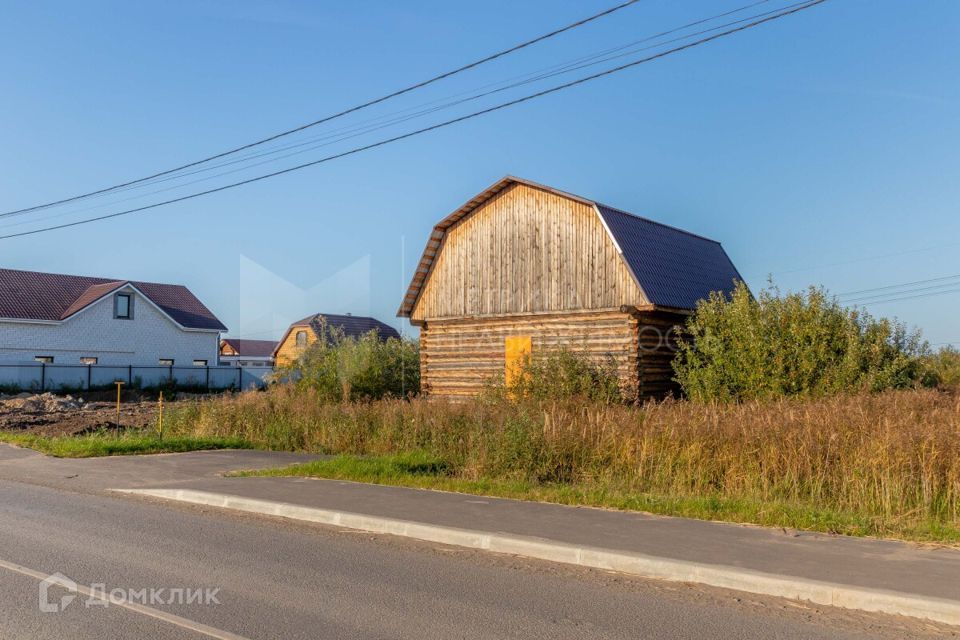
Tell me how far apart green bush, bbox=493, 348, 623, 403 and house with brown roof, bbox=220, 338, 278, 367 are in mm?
72420

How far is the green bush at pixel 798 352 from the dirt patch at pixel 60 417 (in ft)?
51.6

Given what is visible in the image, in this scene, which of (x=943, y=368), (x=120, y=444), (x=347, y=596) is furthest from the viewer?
(x=943, y=368)

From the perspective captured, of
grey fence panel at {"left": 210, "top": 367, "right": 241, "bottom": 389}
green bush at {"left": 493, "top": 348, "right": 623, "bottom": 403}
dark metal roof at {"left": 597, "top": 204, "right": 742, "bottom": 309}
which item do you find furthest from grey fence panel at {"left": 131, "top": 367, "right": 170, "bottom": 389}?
dark metal roof at {"left": 597, "top": 204, "right": 742, "bottom": 309}

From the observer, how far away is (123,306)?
51.2 m

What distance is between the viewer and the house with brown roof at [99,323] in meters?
46.8

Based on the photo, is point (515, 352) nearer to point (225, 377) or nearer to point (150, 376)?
point (150, 376)

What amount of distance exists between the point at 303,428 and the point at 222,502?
7003 millimetres

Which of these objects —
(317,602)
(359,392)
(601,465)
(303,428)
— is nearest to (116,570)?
(317,602)

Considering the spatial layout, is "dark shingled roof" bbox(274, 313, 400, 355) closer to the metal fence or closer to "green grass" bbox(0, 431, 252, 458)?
the metal fence

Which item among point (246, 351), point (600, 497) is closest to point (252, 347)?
point (246, 351)

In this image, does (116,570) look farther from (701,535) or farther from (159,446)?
(159,446)

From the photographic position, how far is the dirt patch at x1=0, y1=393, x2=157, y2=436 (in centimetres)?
2361

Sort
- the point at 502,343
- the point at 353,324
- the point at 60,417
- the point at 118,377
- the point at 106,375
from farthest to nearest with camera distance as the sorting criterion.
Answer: the point at 353,324
the point at 118,377
the point at 106,375
the point at 60,417
the point at 502,343

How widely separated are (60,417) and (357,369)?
9993mm
